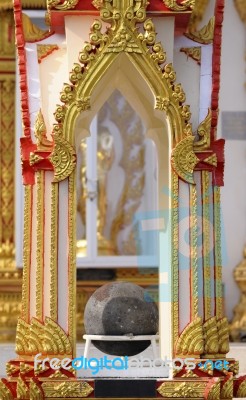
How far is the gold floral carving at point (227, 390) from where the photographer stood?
518 centimetres

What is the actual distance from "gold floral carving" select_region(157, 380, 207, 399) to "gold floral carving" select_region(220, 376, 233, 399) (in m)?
0.10

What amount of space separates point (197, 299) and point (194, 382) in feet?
1.27

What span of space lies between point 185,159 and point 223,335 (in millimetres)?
851

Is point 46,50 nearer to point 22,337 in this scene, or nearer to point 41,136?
point 41,136

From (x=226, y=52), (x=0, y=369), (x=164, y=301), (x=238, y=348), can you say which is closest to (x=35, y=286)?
(x=164, y=301)

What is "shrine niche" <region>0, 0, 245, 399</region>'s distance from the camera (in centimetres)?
520

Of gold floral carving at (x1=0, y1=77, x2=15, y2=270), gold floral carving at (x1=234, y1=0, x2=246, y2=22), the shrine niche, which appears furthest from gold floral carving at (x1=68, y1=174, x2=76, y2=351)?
gold floral carving at (x1=234, y1=0, x2=246, y2=22)

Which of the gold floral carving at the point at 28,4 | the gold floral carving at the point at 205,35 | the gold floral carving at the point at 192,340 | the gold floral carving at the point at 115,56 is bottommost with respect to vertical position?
the gold floral carving at the point at 192,340

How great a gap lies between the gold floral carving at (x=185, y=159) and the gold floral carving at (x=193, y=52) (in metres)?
0.42

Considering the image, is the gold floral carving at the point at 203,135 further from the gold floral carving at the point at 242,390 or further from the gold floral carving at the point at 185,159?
the gold floral carving at the point at 242,390

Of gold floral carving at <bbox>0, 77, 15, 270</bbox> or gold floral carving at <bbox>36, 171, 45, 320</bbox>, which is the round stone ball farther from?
gold floral carving at <bbox>0, 77, 15, 270</bbox>

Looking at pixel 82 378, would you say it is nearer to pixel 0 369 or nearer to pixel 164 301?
pixel 164 301

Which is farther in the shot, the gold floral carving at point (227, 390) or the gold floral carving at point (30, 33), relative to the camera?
the gold floral carving at point (30, 33)

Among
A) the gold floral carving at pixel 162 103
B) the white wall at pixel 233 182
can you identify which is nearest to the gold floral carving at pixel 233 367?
the gold floral carving at pixel 162 103
